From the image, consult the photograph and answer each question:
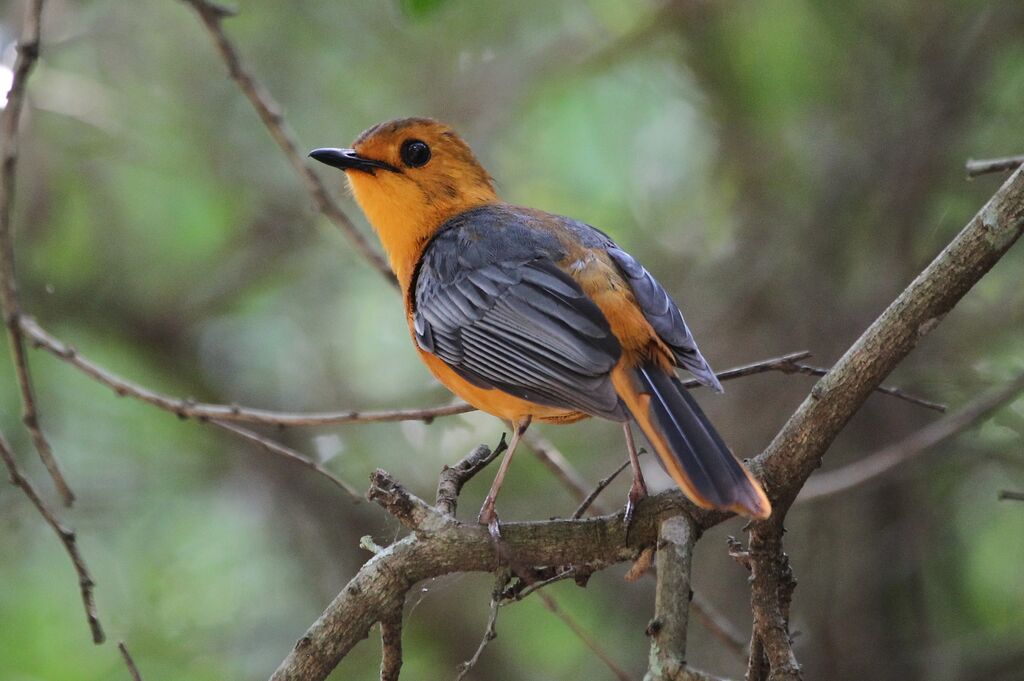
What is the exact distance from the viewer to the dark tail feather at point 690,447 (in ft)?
8.52

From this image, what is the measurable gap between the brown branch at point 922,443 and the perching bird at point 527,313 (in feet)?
4.10

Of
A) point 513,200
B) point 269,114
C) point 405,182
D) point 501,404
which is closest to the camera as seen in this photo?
point 501,404

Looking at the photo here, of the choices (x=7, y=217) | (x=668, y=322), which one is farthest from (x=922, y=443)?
(x=7, y=217)

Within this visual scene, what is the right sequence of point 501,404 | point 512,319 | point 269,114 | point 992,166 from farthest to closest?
point 269,114, point 512,319, point 501,404, point 992,166

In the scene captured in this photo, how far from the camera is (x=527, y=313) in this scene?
3.62 meters

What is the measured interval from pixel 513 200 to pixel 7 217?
14.4 feet

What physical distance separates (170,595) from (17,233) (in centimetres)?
227

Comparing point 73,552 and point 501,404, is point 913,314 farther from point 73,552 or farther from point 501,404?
point 73,552

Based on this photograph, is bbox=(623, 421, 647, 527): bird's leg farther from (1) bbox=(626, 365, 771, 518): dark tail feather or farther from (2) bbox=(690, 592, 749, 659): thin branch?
(2) bbox=(690, 592, 749, 659): thin branch

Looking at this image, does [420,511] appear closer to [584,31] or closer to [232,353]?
[232,353]

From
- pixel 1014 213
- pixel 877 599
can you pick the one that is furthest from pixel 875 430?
pixel 1014 213

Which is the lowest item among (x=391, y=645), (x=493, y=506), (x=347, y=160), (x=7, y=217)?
(x=391, y=645)

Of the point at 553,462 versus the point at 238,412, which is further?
the point at 553,462

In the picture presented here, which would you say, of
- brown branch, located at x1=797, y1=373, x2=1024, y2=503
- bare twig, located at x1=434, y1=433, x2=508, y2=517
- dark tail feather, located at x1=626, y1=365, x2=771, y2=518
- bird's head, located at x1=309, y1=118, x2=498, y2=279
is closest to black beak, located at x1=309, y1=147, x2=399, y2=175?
bird's head, located at x1=309, y1=118, x2=498, y2=279
